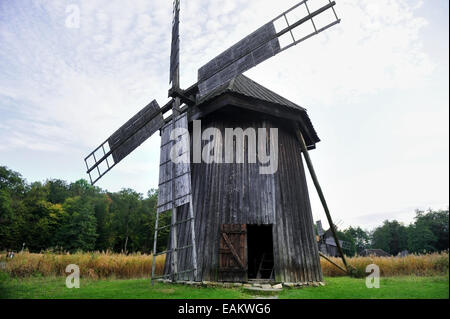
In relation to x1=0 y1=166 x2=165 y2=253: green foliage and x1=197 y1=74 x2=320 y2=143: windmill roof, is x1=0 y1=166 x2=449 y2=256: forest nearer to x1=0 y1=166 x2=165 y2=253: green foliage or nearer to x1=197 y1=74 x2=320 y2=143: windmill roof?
x1=0 y1=166 x2=165 y2=253: green foliage

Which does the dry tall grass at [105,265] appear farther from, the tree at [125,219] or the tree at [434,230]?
the tree at [125,219]

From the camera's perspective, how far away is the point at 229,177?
9398 mm

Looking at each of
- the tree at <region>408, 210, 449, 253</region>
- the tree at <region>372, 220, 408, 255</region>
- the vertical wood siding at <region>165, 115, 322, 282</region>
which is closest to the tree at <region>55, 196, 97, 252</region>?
the vertical wood siding at <region>165, 115, 322, 282</region>

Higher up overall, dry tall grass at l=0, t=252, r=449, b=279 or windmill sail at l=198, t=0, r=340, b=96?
windmill sail at l=198, t=0, r=340, b=96

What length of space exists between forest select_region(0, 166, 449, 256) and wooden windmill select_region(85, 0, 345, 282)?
75.0 feet

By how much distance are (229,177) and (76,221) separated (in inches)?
1532

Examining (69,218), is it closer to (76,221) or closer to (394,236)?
(76,221)

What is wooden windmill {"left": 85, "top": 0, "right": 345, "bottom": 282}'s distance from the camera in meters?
8.33

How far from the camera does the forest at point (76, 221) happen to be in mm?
31641

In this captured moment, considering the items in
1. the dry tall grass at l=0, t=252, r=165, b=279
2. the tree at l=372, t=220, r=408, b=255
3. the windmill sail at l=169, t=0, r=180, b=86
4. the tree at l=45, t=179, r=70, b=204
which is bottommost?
the dry tall grass at l=0, t=252, r=165, b=279

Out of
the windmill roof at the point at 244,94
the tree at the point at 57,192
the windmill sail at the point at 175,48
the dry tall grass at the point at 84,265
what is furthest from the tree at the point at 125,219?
the windmill roof at the point at 244,94

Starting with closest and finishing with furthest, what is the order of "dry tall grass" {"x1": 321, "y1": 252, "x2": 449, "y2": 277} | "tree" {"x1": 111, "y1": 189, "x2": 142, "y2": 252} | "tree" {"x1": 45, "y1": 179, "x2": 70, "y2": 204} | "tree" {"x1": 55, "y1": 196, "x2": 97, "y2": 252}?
1. "dry tall grass" {"x1": 321, "y1": 252, "x2": 449, "y2": 277}
2. "tree" {"x1": 55, "y1": 196, "x2": 97, "y2": 252}
3. "tree" {"x1": 45, "y1": 179, "x2": 70, "y2": 204}
4. "tree" {"x1": 111, "y1": 189, "x2": 142, "y2": 252}

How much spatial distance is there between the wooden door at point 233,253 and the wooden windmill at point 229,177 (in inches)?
1.1
